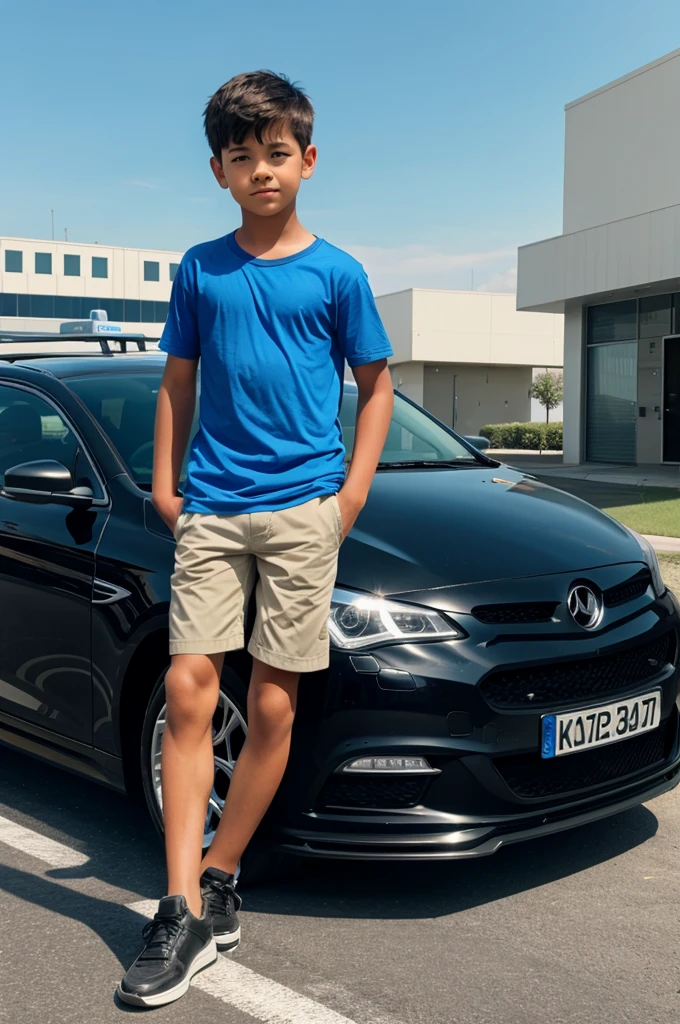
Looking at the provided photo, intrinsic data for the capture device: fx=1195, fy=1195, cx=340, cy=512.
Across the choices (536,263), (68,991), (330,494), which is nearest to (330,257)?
(330,494)

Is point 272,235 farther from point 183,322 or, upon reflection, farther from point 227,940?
point 227,940

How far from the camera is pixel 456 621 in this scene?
121 inches

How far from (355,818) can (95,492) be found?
4.52 feet

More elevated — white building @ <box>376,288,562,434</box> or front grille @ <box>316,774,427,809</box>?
white building @ <box>376,288,562,434</box>

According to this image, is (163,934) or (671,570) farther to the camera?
(671,570)

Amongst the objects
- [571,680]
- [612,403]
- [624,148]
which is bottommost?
[571,680]

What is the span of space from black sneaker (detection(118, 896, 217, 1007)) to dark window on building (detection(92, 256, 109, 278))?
80.9 metres

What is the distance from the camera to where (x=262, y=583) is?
2846mm

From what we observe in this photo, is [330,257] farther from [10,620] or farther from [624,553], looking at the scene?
[10,620]

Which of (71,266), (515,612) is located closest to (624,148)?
(515,612)

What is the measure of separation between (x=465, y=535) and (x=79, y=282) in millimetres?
79381

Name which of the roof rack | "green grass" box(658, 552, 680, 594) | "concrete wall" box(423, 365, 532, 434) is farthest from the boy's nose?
"concrete wall" box(423, 365, 532, 434)

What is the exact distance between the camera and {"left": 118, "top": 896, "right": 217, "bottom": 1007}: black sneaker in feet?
8.57

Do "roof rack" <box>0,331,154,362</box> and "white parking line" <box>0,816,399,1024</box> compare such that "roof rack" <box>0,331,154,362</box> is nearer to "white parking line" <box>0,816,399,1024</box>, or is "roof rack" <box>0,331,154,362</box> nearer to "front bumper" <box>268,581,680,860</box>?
"front bumper" <box>268,581,680,860</box>
